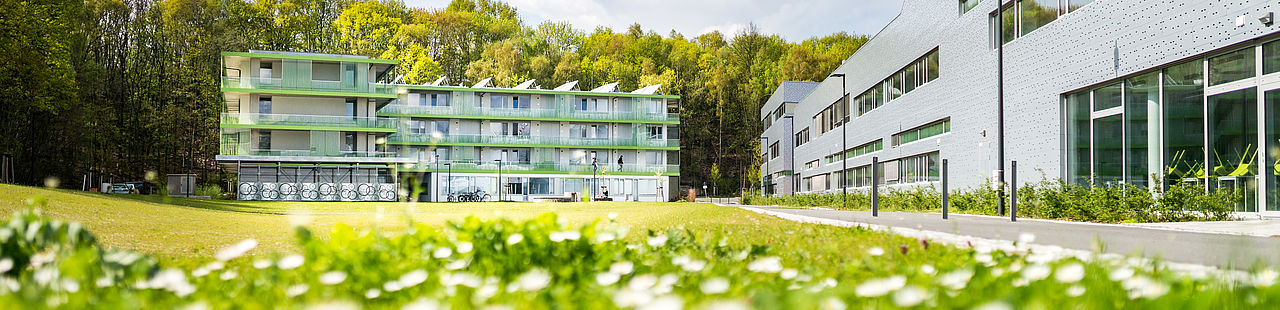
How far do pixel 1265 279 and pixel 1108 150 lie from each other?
17.5 metres

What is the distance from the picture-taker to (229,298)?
11.0ft

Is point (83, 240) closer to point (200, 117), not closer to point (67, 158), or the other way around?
point (67, 158)

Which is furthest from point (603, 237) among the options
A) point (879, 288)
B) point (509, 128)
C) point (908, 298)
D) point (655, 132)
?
point (655, 132)

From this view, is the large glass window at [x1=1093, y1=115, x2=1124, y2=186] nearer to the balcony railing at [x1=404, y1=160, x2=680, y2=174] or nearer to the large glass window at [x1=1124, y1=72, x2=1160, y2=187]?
the large glass window at [x1=1124, y1=72, x2=1160, y2=187]

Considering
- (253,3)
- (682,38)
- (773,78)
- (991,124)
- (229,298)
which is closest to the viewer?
(229,298)

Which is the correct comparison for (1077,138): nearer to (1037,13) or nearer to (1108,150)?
(1108,150)

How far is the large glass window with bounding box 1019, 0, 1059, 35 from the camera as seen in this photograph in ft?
73.3

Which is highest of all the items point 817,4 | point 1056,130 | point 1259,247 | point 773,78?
point 817,4

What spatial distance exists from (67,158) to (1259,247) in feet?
195

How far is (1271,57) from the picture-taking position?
14273 millimetres

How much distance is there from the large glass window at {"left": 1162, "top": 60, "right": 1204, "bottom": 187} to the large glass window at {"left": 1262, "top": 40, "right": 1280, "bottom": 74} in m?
1.56

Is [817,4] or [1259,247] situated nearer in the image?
[1259,247]

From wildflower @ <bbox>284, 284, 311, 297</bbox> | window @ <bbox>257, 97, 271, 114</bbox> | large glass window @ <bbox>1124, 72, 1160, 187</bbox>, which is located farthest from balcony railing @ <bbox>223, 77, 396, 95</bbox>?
wildflower @ <bbox>284, 284, 311, 297</bbox>

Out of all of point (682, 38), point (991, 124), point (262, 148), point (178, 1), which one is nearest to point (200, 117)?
point (178, 1)
